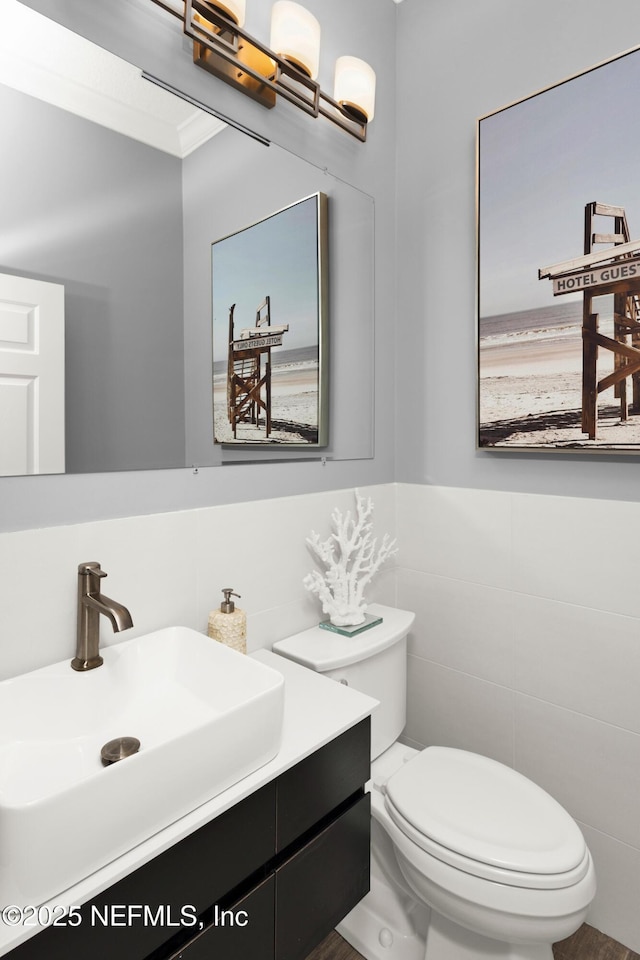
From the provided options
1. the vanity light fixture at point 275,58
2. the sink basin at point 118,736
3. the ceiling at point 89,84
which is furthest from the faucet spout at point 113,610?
the vanity light fixture at point 275,58

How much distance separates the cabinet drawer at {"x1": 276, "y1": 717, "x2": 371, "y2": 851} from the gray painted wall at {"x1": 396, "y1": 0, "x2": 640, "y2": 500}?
837mm

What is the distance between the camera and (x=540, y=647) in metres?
1.50

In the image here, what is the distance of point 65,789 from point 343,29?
1.93 m

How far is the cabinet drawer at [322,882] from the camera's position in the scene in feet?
3.04

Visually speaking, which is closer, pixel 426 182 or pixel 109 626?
pixel 109 626

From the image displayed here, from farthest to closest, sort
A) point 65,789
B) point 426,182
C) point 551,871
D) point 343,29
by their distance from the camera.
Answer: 1. point 426,182
2. point 343,29
3. point 551,871
4. point 65,789

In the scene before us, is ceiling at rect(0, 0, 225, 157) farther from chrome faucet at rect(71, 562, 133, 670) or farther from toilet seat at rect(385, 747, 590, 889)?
toilet seat at rect(385, 747, 590, 889)

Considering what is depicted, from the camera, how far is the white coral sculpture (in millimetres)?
1492

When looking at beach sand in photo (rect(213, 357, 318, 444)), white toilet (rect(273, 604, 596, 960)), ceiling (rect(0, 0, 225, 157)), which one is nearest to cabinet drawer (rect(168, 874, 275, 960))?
white toilet (rect(273, 604, 596, 960))

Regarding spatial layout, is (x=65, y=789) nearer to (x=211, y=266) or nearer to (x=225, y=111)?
(x=211, y=266)

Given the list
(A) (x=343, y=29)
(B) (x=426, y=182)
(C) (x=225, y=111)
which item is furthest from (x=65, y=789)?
(A) (x=343, y=29)

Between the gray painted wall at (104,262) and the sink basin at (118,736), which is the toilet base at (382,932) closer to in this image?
the sink basin at (118,736)

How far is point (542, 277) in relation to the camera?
1.42 metres

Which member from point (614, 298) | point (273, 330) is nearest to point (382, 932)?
point (273, 330)
